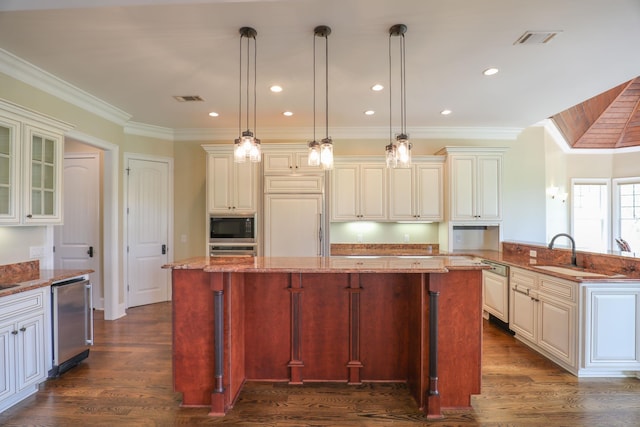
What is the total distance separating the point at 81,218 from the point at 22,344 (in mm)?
2910

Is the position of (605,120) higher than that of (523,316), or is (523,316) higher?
(605,120)

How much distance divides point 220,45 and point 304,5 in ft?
3.03

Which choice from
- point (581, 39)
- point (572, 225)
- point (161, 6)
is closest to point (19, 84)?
point (161, 6)

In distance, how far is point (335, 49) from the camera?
9.23 feet

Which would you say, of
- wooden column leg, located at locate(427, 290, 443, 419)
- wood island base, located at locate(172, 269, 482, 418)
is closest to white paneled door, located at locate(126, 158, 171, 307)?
wood island base, located at locate(172, 269, 482, 418)

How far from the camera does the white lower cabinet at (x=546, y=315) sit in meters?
2.85

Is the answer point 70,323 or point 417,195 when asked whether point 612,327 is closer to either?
point 417,195

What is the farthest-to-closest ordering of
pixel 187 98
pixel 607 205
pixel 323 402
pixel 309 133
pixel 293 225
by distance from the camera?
pixel 607 205, pixel 309 133, pixel 293 225, pixel 187 98, pixel 323 402

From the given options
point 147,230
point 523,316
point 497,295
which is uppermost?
point 147,230

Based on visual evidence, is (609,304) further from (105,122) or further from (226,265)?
(105,122)

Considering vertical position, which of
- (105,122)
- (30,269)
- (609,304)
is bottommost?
(609,304)

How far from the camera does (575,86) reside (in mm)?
3615

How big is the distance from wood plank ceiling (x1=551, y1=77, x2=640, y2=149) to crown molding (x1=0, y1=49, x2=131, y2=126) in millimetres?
8024

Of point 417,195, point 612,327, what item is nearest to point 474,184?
point 417,195
